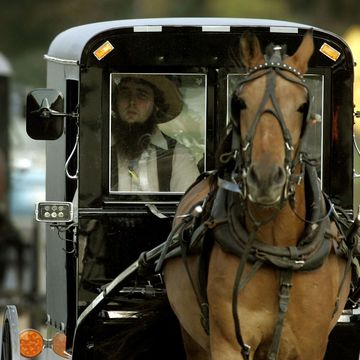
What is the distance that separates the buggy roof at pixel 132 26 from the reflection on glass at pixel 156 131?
29cm

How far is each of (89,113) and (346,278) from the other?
1.90 meters

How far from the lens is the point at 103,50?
28.3ft

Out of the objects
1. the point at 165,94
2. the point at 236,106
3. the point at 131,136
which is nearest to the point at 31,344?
the point at 131,136

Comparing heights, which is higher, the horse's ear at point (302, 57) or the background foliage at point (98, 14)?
the background foliage at point (98, 14)

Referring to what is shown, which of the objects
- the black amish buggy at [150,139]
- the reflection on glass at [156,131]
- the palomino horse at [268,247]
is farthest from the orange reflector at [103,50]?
the palomino horse at [268,247]

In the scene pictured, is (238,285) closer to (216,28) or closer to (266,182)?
(266,182)

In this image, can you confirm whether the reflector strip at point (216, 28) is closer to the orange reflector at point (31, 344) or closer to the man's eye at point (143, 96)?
the man's eye at point (143, 96)

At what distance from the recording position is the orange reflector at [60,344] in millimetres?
9039

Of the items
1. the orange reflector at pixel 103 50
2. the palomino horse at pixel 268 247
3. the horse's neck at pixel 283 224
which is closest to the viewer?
the palomino horse at pixel 268 247

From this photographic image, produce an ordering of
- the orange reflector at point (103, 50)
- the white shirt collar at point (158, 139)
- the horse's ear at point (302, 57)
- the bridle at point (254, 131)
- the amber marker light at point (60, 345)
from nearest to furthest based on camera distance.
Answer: the bridle at point (254, 131), the horse's ear at point (302, 57), the orange reflector at point (103, 50), the white shirt collar at point (158, 139), the amber marker light at point (60, 345)

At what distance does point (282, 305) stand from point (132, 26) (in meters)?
2.26

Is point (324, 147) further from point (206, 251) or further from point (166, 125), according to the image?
point (206, 251)

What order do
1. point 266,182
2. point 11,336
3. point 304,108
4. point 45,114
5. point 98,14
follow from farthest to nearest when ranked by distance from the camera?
point 98,14
point 11,336
point 45,114
point 304,108
point 266,182

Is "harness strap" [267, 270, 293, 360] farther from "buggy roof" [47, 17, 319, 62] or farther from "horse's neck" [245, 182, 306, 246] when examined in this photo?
"buggy roof" [47, 17, 319, 62]
